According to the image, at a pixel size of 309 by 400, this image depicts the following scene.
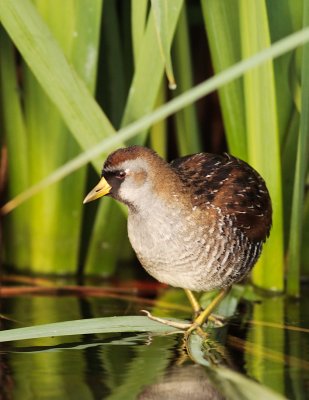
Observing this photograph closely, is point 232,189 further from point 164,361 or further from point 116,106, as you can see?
point 116,106

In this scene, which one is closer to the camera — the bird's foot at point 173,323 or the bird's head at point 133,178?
the bird's foot at point 173,323

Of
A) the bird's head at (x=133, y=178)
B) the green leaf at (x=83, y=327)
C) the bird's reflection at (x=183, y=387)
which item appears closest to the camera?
the bird's reflection at (x=183, y=387)

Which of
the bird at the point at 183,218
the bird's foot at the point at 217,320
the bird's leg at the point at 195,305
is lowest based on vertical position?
the bird's foot at the point at 217,320

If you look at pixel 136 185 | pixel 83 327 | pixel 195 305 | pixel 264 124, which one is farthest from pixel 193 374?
pixel 264 124

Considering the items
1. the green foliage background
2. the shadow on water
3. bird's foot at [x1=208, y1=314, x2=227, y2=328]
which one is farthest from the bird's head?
bird's foot at [x1=208, y1=314, x2=227, y2=328]

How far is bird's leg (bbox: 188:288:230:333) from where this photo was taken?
183 inches

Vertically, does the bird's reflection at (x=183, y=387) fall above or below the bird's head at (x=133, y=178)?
below

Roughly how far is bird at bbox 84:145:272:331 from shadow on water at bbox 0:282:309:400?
0.26 metres

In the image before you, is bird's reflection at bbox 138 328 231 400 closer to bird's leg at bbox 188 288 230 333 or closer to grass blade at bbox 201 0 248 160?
bird's leg at bbox 188 288 230 333

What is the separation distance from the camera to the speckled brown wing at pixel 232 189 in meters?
4.64

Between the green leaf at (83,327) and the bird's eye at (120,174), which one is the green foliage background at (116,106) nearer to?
the bird's eye at (120,174)

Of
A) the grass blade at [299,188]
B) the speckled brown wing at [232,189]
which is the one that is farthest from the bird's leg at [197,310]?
the grass blade at [299,188]

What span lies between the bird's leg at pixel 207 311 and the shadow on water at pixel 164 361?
71 mm

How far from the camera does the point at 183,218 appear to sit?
177 inches
